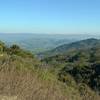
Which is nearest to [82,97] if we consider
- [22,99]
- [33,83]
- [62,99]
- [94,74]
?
[62,99]

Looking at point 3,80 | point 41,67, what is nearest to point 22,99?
point 3,80

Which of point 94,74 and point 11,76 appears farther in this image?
point 94,74

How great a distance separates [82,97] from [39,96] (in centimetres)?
94

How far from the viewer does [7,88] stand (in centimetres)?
491

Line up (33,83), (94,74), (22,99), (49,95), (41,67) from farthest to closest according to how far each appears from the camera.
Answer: (94,74), (41,67), (33,83), (49,95), (22,99)

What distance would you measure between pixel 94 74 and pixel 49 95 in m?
52.1

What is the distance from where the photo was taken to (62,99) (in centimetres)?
507

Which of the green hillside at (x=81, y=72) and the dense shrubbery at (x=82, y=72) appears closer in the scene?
the green hillside at (x=81, y=72)

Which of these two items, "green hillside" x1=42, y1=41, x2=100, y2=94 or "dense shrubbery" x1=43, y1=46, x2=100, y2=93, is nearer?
"green hillside" x1=42, y1=41, x2=100, y2=94

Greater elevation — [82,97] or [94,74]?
[82,97]

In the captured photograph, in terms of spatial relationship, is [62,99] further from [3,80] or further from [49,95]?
[3,80]

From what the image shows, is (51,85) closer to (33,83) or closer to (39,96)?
(33,83)

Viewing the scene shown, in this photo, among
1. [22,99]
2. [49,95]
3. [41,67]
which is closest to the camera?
[22,99]

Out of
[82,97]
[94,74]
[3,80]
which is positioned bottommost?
[94,74]
